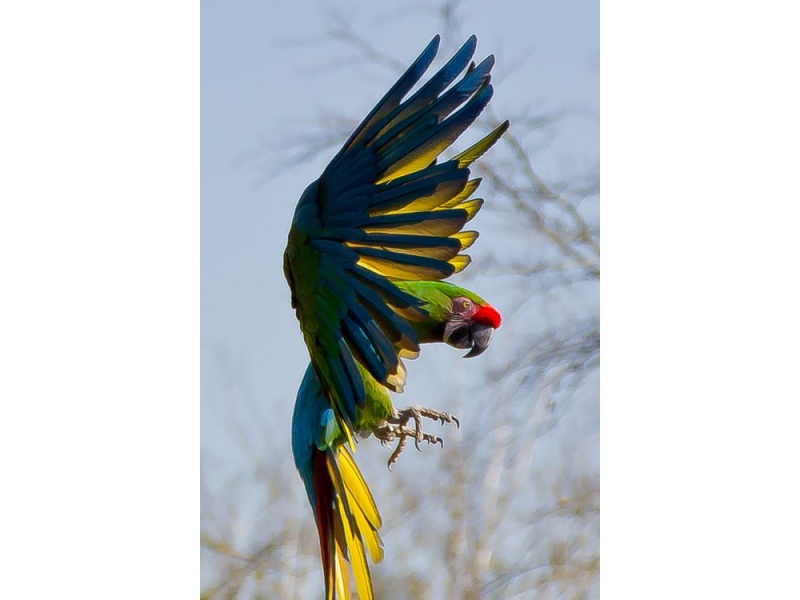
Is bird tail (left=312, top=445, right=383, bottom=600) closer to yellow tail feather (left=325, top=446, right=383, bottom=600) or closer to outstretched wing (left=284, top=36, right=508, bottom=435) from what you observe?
yellow tail feather (left=325, top=446, right=383, bottom=600)

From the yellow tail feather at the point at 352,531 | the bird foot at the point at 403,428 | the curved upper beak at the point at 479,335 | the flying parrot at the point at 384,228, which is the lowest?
the yellow tail feather at the point at 352,531

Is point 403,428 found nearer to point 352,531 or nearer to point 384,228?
point 352,531

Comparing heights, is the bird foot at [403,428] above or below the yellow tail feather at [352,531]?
above

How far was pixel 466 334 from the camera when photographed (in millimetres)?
1490

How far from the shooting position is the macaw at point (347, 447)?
4.85ft

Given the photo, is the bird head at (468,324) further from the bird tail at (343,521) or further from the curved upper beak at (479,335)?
the bird tail at (343,521)

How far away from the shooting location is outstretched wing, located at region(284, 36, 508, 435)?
139 cm

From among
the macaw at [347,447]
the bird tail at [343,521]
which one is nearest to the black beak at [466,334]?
the macaw at [347,447]

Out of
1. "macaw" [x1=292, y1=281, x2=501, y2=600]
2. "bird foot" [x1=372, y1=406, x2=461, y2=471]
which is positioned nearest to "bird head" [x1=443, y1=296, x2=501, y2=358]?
"macaw" [x1=292, y1=281, x2=501, y2=600]

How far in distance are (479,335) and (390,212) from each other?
249 millimetres

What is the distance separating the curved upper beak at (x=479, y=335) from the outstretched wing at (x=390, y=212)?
0.40 ft

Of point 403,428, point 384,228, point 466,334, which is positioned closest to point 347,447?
point 403,428

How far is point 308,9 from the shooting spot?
188 centimetres
